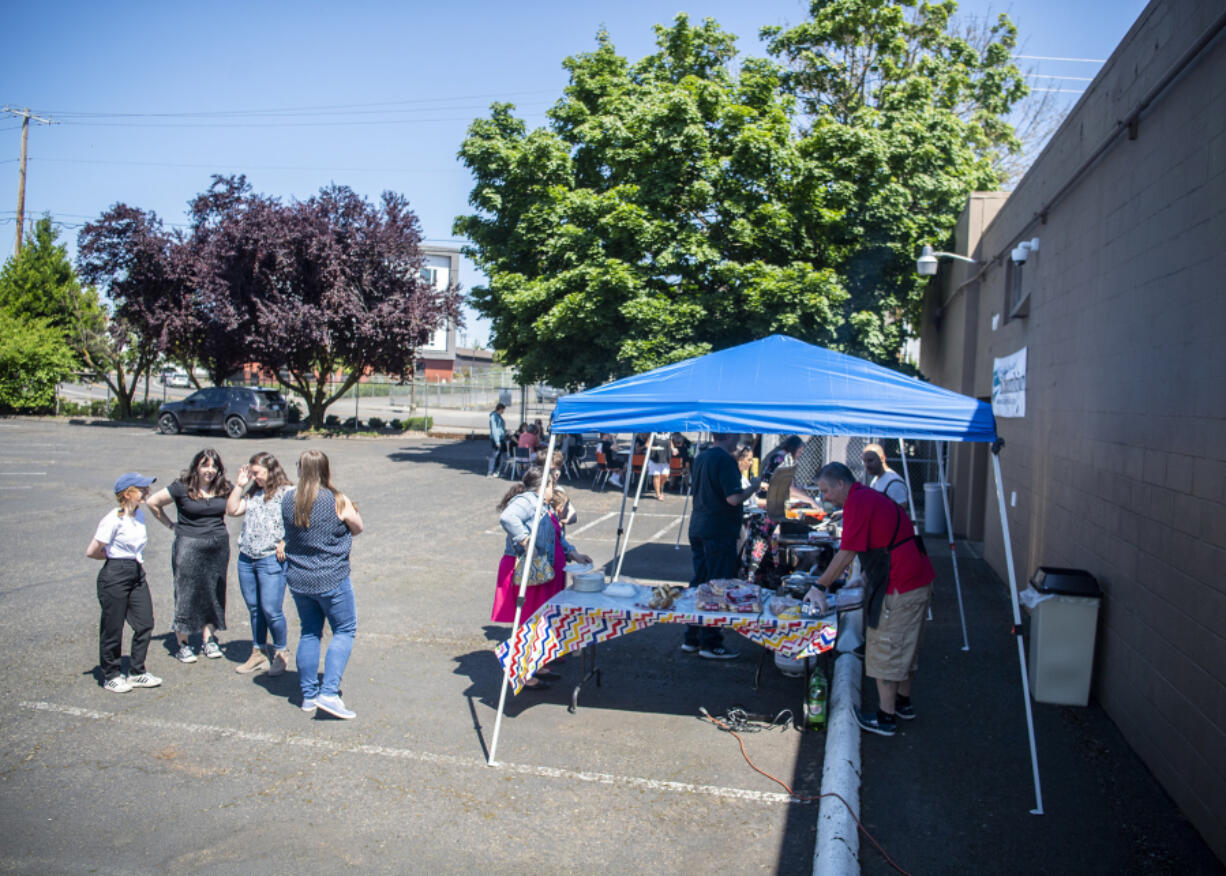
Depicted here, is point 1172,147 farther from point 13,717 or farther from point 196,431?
point 196,431

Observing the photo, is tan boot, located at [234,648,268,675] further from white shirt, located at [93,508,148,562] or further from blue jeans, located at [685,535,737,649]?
blue jeans, located at [685,535,737,649]

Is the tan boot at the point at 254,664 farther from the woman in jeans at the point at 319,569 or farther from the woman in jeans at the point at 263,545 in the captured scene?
the woman in jeans at the point at 319,569

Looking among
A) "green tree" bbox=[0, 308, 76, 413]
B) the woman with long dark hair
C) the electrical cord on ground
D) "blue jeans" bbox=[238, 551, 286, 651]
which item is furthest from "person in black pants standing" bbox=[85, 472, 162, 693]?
"green tree" bbox=[0, 308, 76, 413]

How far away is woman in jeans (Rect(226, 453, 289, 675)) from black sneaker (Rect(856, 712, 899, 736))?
166 inches

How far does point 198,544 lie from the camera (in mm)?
6812

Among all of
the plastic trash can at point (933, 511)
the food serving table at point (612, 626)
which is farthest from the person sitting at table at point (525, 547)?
the plastic trash can at point (933, 511)

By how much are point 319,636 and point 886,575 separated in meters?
3.75

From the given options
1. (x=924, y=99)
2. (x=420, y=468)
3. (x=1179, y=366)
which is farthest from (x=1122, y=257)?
(x=420, y=468)

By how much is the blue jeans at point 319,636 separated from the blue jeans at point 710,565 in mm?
2881

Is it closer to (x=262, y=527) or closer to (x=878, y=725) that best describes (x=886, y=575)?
(x=878, y=725)

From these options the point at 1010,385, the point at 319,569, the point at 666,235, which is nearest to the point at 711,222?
the point at 666,235

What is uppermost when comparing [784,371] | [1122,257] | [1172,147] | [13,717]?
[1172,147]

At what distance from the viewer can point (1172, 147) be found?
5.66m

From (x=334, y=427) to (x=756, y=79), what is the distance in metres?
20.1
